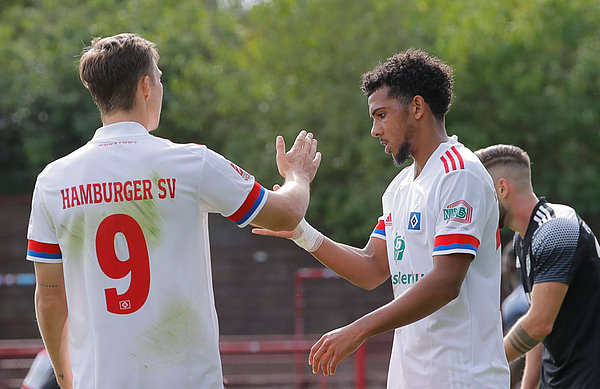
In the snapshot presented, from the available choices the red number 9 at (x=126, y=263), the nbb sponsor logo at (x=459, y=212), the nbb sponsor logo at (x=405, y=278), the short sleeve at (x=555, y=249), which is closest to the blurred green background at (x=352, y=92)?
the short sleeve at (x=555, y=249)

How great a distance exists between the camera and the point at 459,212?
3.69 metres

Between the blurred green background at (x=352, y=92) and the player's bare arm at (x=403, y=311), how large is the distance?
1119cm

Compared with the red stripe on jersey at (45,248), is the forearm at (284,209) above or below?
above

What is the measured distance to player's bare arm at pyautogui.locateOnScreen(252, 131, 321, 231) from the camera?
3.43 meters

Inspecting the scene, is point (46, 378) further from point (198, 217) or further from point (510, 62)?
point (510, 62)

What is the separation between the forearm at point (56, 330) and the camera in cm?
351

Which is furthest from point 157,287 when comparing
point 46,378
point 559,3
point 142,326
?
point 559,3

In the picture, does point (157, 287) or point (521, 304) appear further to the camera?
point (521, 304)

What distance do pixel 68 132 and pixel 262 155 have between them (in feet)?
16.2

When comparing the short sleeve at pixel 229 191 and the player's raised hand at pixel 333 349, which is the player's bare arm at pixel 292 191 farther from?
the player's raised hand at pixel 333 349

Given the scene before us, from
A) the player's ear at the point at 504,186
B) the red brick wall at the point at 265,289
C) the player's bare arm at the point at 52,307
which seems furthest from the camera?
the red brick wall at the point at 265,289

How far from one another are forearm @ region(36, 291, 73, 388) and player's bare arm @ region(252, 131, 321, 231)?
2.92ft

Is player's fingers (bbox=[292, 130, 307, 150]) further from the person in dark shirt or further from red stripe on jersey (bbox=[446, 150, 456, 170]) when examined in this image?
the person in dark shirt

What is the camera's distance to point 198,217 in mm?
3342
